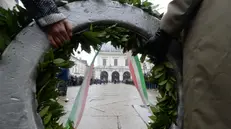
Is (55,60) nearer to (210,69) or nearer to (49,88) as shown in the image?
(49,88)

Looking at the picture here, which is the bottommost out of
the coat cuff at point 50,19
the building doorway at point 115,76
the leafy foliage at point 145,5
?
the coat cuff at point 50,19

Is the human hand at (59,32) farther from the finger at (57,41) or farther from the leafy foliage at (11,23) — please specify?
the leafy foliage at (11,23)

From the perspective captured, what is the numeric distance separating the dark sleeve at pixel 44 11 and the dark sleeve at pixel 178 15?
587mm

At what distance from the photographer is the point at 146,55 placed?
6.23 feet

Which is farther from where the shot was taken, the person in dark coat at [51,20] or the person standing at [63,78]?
the person standing at [63,78]

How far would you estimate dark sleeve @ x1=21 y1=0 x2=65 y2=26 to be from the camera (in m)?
1.49

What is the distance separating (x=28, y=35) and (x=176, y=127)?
1.05 metres

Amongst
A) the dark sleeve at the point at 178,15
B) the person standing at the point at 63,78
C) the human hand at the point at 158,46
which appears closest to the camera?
the dark sleeve at the point at 178,15

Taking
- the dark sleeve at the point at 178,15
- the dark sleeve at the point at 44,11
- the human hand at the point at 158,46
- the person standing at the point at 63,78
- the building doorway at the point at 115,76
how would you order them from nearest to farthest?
the dark sleeve at the point at 178,15 < the dark sleeve at the point at 44,11 < the human hand at the point at 158,46 < the person standing at the point at 63,78 < the building doorway at the point at 115,76

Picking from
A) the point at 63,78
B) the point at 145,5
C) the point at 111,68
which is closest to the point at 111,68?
the point at 111,68

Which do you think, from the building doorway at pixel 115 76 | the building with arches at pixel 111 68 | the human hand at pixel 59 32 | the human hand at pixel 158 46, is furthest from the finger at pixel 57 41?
the building doorway at pixel 115 76

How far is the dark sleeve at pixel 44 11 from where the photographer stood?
4.88 ft

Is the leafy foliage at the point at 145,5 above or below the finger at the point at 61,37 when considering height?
Answer: above

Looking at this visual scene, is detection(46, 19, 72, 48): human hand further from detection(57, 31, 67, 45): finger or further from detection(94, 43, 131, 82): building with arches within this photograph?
detection(94, 43, 131, 82): building with arches
